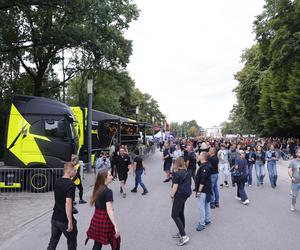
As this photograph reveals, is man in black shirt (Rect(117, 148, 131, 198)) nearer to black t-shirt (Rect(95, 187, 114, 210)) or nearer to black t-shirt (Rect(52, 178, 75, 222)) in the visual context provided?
black t-shirt (Rect(52, 178, 75, 222))

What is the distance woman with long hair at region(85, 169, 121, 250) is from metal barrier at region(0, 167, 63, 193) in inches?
333

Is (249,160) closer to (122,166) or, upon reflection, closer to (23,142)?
(122,166)

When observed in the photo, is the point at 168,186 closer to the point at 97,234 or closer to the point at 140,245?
the point at 140,245

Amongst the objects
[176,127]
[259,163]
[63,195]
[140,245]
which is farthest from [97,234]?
[176,127]

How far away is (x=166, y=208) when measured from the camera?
1031 cm

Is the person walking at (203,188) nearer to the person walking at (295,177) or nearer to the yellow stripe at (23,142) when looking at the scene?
the person walking at (295,177)

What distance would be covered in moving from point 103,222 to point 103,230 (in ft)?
0.36

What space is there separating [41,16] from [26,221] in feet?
74.8

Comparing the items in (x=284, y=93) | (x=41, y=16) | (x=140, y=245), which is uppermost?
(x=41, y=16)

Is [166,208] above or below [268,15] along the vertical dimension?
below

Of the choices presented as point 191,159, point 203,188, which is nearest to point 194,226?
point 203,188

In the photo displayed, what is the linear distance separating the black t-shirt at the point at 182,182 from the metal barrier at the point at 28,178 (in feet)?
24.0

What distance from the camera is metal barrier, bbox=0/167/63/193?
43.6 ft

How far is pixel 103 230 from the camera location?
→ 17.0ft
